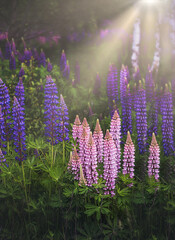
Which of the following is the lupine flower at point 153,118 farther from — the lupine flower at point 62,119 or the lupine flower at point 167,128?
the lupine flower at point 62,119

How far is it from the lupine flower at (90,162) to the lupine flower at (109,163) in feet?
0.37

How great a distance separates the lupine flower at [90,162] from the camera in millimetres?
3145

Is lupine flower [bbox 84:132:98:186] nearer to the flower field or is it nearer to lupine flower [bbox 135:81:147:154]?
the flower field

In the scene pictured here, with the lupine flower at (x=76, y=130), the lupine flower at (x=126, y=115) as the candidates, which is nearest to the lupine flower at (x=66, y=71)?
the lupine flower at (x=126, y=115)

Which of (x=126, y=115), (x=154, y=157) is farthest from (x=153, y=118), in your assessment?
(x=154, y=157)

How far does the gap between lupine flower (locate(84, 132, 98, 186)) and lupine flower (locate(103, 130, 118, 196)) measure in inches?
4.4

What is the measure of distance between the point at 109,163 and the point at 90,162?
0.21 meters

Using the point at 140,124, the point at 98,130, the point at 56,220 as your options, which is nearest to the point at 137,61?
the point at 140,124

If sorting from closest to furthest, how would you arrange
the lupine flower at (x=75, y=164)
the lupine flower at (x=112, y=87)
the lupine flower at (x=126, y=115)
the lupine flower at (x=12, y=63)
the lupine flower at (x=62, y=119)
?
the lupine flower at (x=75, y=164)
the lupine flower at (x=62, y=119)
the lupine flower at (x=126, y=115)
the lupine flower at (x=112, y=87)
the lupine flower at (x=12, y=63)

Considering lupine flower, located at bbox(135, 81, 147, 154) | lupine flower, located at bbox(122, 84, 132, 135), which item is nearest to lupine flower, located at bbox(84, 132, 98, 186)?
lupine flower, located at bbox(135, 81, 147, 154)

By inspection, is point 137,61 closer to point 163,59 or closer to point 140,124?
point 163,59

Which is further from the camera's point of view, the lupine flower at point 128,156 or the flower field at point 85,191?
the lupine flower at point 128,156

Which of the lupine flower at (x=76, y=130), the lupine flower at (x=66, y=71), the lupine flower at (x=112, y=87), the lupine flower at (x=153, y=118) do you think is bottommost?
the lupine flower at (x=76, y=130)

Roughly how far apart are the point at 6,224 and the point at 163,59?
23.7ft
